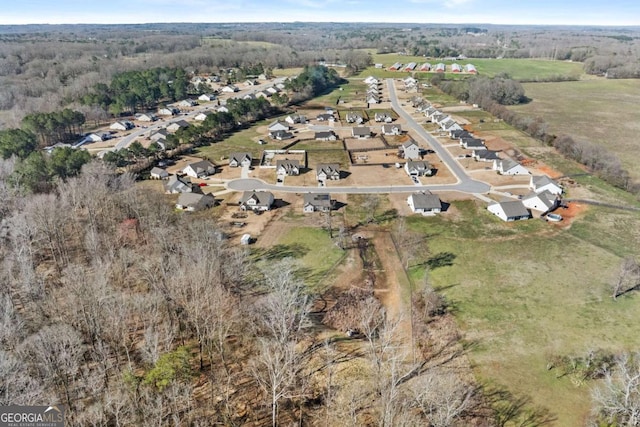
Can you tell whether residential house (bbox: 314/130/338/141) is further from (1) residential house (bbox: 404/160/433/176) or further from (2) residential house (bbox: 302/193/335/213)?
(2) residential house (bbox: 302/193/335/213)

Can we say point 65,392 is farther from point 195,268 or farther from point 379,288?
point 379,288

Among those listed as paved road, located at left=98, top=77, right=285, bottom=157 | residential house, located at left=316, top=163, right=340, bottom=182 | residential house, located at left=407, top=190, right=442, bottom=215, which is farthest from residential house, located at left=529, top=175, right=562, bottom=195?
paved road, located at left=98, top=77, right=285, bottom=157

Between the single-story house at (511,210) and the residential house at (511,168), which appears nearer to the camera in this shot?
the single-story house at (511,210)

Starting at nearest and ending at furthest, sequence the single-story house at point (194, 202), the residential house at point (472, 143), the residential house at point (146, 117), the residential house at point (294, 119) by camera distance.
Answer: the single-story house at point (194, 202)
the residential house at point (472, 143)
the residential house at point (294, 119)
the residential house at point (146, 117)

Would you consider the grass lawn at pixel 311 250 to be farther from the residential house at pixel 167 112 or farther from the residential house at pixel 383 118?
the residential house at pixel 167 112

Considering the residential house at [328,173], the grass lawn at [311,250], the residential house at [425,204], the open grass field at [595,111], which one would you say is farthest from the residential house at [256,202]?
the open grass field at [595,111]

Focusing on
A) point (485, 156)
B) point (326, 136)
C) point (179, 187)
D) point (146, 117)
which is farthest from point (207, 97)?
point (485, 156)
